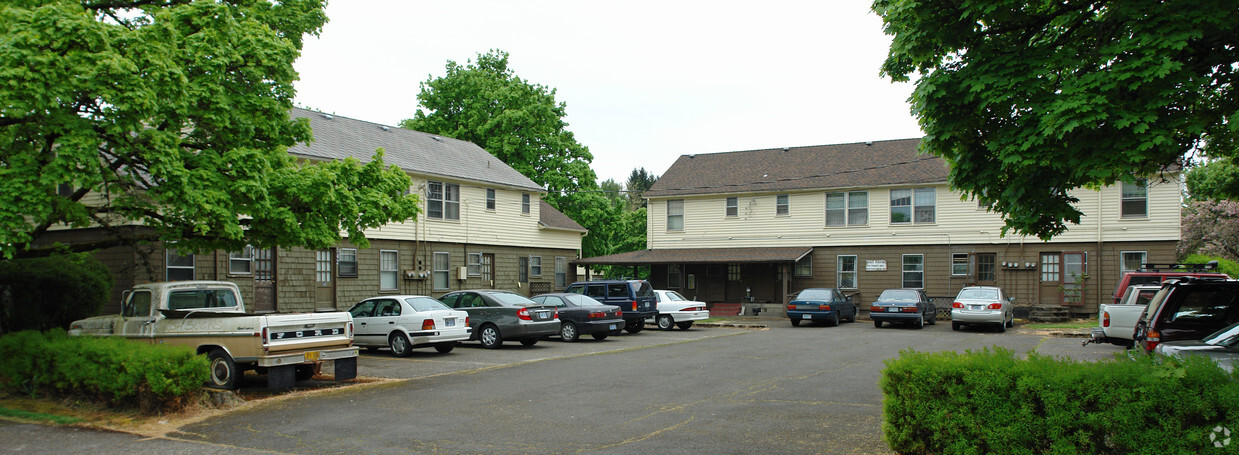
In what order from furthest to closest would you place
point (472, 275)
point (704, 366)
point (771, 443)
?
1. point (472, 275)
2. point (704, 366)
3. point (771, 443)

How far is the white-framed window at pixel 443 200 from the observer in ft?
95.4

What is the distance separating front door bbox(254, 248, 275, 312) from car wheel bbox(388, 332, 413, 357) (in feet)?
24.6

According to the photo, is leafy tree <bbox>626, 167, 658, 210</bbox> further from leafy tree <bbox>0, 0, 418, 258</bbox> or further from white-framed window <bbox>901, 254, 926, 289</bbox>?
leafy tree <bbox>0, 0, 418, 258</bbox>

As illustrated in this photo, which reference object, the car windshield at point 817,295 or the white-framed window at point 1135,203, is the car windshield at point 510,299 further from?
the white-framed window at point 1135,203

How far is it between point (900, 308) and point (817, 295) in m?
2.88

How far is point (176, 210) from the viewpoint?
1227 cm

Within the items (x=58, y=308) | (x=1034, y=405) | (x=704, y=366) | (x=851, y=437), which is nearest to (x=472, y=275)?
(x=58, y=308)

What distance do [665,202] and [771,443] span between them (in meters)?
29.3

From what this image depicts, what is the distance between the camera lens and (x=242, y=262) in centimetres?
2292

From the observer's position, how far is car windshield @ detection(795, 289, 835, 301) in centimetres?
2820

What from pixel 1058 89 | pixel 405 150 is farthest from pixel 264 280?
pixel 1058 89

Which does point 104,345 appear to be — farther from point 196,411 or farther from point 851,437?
point 851,437

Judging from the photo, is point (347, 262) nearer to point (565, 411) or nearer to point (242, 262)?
point (242, 262)

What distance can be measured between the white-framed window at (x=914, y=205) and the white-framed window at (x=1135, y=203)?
636 centimetres
